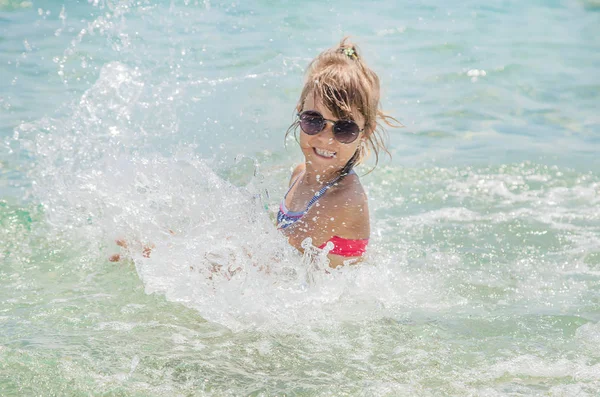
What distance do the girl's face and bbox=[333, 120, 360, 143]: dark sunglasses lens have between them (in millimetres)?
37

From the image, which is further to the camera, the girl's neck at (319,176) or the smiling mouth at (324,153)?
the girl's neck at (319,176)

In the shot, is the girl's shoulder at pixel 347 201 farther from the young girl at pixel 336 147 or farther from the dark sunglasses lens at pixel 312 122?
the dark sunglasses lens at pixel 312 122

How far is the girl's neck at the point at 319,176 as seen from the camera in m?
4.19

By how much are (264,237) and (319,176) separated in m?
0.52

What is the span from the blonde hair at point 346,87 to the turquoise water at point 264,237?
58 cm

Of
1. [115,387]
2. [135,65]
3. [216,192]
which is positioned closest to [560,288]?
[216,192]

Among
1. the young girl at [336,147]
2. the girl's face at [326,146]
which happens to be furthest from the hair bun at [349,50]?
the girl's face at [326,146]

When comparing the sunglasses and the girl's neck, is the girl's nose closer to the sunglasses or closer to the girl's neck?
the sunglasses

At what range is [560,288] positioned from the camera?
4.36 metres

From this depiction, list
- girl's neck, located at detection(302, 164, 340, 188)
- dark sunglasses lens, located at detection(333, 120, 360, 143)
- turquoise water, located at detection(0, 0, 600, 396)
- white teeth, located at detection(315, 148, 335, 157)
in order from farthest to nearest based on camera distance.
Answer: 1. girl's neck, located at detection(302, 164, 340, 188)
2. white teeth, located at detection(315, 148, 335, 157)
3. dark sunglasses lens, located at detection(333, 120, 360, 143)
4. turquoise water, located at detection(0, 0, 600, 396)

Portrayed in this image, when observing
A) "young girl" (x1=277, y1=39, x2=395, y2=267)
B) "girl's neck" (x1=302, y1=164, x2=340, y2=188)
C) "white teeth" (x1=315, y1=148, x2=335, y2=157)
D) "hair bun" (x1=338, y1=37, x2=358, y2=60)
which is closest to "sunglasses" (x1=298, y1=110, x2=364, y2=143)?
"young girl" (x1=277, y1=39, x2=395, y2=267)

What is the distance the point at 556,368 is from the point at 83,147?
12.1 feet

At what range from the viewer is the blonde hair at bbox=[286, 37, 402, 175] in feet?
13.1

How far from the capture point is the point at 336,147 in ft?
13.2
